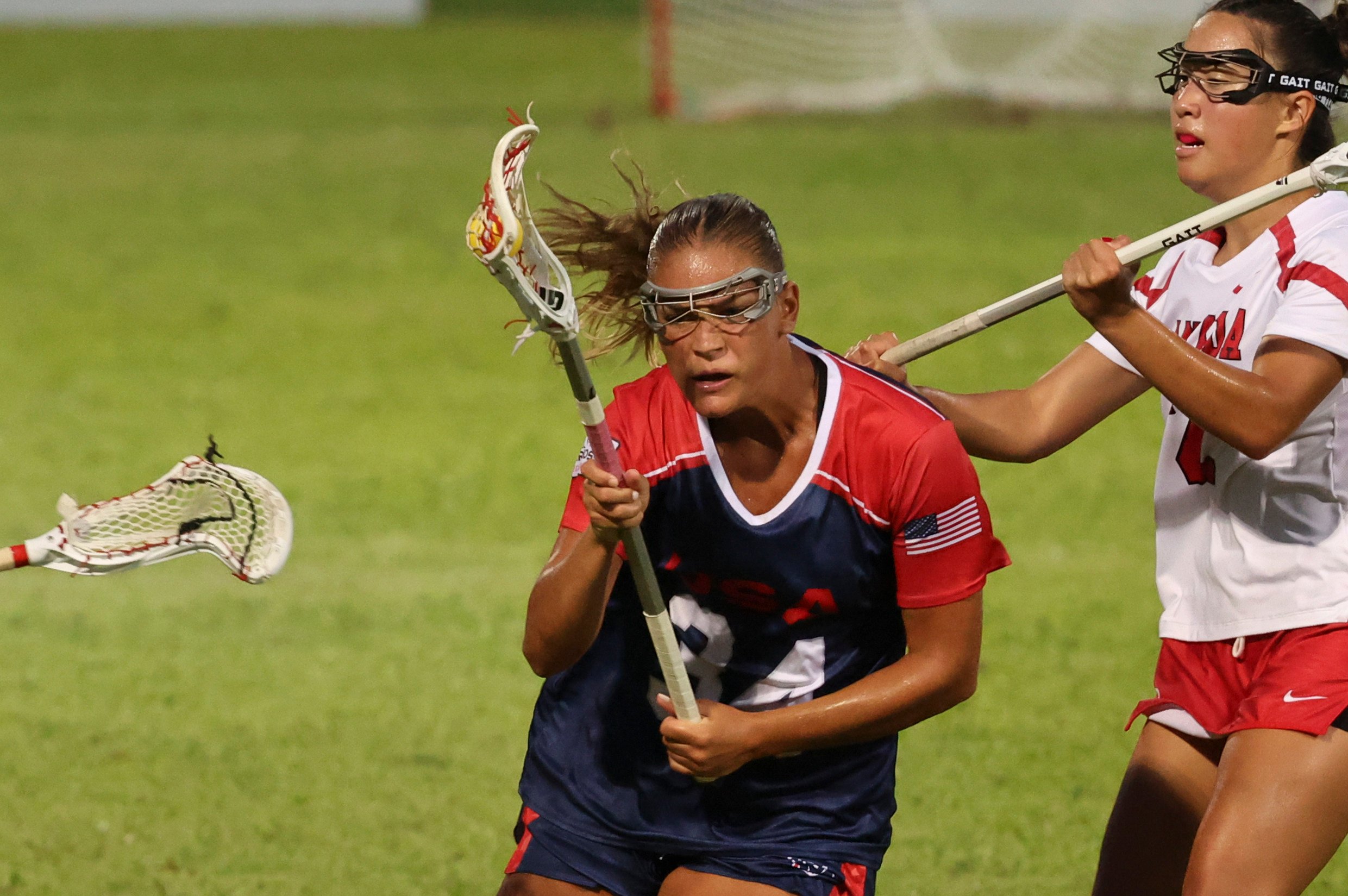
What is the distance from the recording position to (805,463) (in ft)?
11.5

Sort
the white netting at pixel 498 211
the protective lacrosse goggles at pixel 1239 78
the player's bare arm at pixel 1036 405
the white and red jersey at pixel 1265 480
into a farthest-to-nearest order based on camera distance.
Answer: the player's bare arm at pixel 1036 405 < the protective lacrosse goggles at pixel 1239 78 < the white and red jersey at pixel 1265 480 < the white netting at pixel 498 211

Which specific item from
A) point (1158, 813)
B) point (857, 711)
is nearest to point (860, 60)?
point (1158, 813)

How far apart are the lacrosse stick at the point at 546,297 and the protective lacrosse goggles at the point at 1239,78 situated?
143 centimetres

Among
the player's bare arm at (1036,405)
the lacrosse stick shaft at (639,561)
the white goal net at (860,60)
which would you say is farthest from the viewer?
the white goal net at (860,60)

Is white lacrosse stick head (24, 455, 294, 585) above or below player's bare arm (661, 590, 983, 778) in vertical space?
above

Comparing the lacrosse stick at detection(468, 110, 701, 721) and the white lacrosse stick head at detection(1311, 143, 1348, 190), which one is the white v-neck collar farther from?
the white lacrosse stick head at detection(1311, 143, 1348, 190)

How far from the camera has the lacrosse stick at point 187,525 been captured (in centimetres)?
356

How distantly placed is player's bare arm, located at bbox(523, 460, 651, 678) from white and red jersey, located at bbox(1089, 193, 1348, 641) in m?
1.19

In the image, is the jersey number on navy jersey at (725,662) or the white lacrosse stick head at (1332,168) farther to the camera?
the jersey number on navy jersey at (725,662)

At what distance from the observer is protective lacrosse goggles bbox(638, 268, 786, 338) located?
3.38 meters

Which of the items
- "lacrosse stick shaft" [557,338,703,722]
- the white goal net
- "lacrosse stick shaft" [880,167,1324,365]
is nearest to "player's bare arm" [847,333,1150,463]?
"lacrosse stick shaft" [880,167,1324,365]

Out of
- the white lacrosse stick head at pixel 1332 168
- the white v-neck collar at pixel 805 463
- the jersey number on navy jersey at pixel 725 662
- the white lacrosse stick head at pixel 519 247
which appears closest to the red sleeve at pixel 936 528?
the white v-neck collar at pixel 805 463

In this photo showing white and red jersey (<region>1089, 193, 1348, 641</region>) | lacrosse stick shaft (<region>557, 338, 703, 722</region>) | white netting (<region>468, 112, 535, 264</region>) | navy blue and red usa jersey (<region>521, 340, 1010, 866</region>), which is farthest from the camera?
white and red jersey (<region>1089, 193, 1348, 641</region>)

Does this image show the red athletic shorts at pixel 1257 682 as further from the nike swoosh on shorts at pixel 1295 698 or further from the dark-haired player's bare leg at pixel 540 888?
the dark-haired player's bare leg at pixel 540 888
